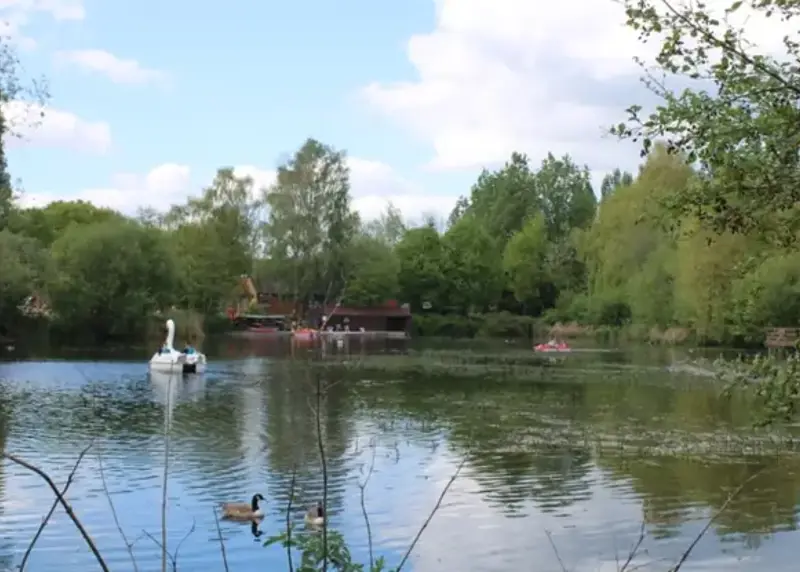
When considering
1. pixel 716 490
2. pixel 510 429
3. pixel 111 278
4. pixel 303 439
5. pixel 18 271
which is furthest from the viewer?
pixel 111 278

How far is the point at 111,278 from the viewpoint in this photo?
65.1m

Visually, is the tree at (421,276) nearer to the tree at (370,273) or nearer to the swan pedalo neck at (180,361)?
the tree at (370,273)

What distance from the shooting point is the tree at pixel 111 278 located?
63844mm

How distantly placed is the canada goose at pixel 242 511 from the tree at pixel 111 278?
167 ft

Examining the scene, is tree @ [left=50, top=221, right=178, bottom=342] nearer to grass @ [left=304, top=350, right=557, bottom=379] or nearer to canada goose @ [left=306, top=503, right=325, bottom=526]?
grass @ [left=304, top=350, right=557, bottom=379]

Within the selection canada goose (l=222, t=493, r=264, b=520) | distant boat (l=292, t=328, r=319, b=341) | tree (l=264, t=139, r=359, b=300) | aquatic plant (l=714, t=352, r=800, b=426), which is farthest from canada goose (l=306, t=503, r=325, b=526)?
tree (l=264, t=139, r=359, b=300)

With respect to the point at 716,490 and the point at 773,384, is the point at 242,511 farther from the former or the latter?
the point at 773,384

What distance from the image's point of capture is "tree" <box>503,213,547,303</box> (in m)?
97.2

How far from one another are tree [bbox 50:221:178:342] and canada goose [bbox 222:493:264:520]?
50831 mm

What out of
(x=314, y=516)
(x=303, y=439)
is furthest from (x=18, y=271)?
(x=314, y=516)

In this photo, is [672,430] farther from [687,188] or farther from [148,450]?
[687,188]

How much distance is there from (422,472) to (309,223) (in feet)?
215

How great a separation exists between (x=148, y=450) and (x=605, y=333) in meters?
63.3

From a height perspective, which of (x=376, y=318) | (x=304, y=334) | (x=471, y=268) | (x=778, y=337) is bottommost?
→ (x=304, y=334)
